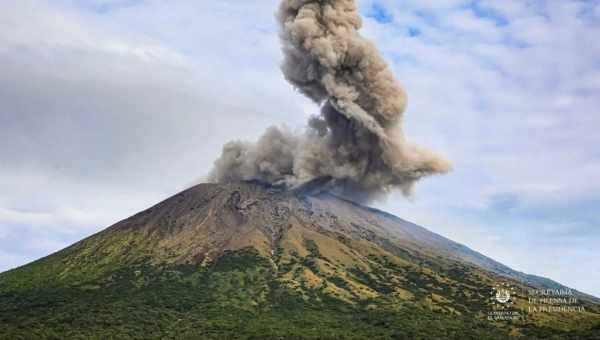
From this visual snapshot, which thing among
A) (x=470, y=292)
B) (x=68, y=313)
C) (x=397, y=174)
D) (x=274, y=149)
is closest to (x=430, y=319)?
(x=470, y=292)

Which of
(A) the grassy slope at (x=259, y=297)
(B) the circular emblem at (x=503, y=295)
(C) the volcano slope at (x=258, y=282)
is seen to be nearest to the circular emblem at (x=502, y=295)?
(B) the circular emblem at (x=503, y=295)

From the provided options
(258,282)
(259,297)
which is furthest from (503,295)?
(258,282)

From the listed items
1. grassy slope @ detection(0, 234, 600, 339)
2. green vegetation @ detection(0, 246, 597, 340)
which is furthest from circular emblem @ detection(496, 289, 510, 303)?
green vegetation @ detection(0, 246, 597, 340)

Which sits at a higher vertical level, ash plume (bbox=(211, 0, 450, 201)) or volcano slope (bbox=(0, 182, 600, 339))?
ash plume (bbox=(211, 0, 450, 201))

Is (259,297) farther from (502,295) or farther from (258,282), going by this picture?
(502,295)

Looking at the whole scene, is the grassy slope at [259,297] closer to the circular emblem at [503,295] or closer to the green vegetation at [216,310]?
the green vegetation at [216,310]

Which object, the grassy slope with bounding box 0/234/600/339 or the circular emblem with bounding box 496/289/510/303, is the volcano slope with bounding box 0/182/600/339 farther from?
the circular emblem with bounding box 496/289/510/303
